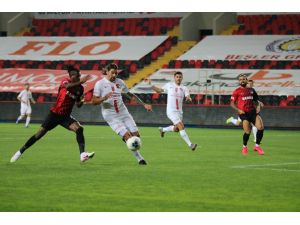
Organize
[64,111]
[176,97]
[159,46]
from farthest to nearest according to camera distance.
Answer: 1. [159,46]
2. [176,97]
3. [64,111]

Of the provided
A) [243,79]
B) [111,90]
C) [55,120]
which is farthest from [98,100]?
[243,79]

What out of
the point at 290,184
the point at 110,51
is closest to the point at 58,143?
the point at 290,184

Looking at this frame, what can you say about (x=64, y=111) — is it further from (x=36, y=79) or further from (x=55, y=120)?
(x=36, y=79)

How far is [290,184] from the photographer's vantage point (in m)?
14.7

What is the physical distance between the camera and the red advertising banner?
4669cm

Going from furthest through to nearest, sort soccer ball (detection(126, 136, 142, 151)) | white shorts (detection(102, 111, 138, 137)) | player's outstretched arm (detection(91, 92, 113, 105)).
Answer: white shorts (detection(102, 111, 138, 137))
player's outstretched arm (detection(91, 92, 113, 105))
soccer ball (detection(126, 136, 142, 151))

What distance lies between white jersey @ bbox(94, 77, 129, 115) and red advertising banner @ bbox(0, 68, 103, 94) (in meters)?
27.0

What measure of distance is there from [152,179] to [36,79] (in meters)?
33.7

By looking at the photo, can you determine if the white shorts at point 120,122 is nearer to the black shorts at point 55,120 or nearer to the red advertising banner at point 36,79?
the black shorts at point 55,120

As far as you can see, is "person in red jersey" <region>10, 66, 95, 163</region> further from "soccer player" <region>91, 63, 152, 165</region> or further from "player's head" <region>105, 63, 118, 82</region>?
"player's head" <region>105, 63, 118, 82</region>

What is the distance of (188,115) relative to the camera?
3919 cm

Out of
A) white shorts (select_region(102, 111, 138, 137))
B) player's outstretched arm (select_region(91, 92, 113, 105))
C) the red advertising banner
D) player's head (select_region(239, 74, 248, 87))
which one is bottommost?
the red advertising banner

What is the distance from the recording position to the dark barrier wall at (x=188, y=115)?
36875 millimetres

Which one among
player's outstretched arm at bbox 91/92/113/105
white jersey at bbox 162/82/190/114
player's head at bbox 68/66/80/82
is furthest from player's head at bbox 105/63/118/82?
white jersey at bbox 162/82/190/114
